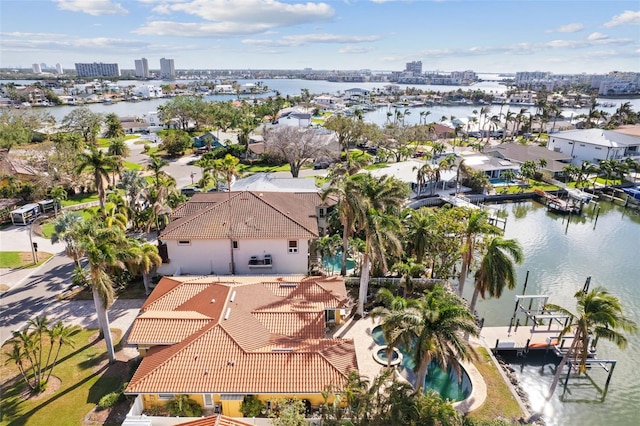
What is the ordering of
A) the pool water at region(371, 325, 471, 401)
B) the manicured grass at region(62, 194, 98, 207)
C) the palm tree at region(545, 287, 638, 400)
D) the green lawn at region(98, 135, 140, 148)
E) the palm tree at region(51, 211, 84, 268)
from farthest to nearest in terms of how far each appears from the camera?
the green lawn at region(98, 135, 140, 148) < the manicured grass at region(62, 194, 98, 207) < the palm tree at region(51, 211, 84, 268) < the pool water at region(371, 325, 471, 401) < the palm tree at region(545, 287, 638, 400)

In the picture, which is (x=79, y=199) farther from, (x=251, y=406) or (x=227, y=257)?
(x=251, y=406)

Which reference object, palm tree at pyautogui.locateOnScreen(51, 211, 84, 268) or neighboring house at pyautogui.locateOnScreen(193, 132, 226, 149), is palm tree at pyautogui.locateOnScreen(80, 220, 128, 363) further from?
neighboring house at pyautogui.locateOnScreen(193, 132, 226, 149)

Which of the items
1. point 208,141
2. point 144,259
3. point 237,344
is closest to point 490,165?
point 208,141

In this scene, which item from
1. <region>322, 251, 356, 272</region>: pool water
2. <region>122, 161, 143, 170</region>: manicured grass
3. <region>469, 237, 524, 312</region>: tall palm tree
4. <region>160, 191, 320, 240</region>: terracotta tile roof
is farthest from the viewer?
<region>122, 161, 143, 170</region>: manicured grass

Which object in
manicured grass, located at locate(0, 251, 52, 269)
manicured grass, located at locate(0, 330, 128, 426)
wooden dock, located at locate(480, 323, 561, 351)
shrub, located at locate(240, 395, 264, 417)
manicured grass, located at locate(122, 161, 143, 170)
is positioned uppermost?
manicured grass, located at locate(122, 161, 143, 170)

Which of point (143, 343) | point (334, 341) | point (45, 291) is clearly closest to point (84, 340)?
point (143, 343)

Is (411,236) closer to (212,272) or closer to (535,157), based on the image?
(212,272)

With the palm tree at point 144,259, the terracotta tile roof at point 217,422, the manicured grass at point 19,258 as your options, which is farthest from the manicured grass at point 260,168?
the terracotta tile roof at point 217,422

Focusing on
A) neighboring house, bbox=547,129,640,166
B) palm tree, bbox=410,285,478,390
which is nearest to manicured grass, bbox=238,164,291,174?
neighboring house, bbox=547,129,640,166
